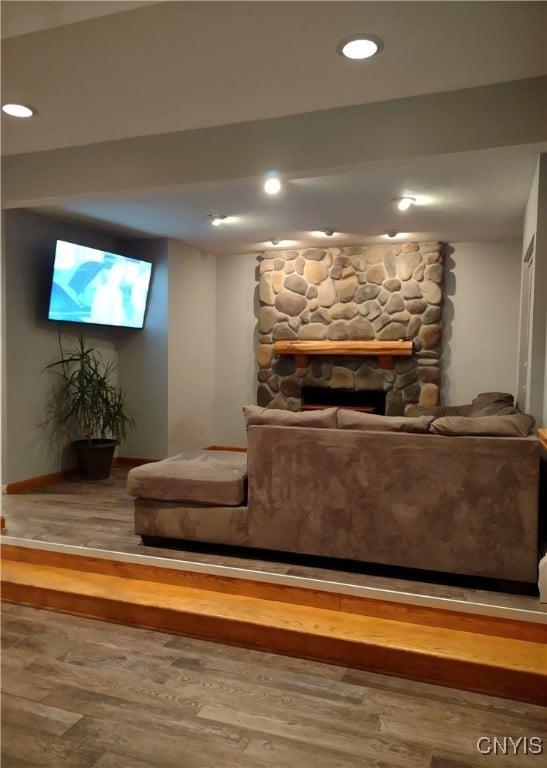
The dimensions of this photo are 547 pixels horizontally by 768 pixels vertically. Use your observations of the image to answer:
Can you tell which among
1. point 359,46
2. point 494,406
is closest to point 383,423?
point 494,406

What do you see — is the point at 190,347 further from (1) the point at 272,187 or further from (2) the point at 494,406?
(2) the point at 494,406

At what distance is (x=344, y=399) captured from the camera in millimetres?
6387

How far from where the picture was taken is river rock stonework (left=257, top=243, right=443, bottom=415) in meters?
5.89

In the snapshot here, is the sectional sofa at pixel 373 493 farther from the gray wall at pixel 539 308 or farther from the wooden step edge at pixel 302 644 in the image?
the wooden step edge at pixel 302 644

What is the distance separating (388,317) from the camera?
5.98 m

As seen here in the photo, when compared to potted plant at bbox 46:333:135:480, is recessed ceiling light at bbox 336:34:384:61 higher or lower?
higher

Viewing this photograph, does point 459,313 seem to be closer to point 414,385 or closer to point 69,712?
point 414,385

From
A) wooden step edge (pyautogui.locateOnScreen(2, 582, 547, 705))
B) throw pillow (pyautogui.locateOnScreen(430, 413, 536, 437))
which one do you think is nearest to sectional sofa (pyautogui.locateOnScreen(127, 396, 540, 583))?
throw pillow (pyautogui.locateOnScreen(430, 413, 536, 437))

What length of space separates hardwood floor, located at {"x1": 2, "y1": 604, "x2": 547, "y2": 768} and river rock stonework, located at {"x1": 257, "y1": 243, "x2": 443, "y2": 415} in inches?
162

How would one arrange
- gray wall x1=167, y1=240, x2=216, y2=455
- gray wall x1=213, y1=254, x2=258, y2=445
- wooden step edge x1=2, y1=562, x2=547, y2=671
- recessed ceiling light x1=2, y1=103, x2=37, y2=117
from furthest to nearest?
gray wall x1=213, y1=254, x2=258, y2=445 < gray wall x1=167, y1=240, x2=216, y2=455 < recessed ceiling light x1=2, y1=103, x2=37, y2=117 < wooden step edge x1=2, y1=562, x2=547, y2=671

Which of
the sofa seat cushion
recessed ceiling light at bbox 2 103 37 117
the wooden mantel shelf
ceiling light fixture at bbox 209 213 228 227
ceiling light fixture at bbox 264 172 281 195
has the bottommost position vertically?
the sofa seat cushion

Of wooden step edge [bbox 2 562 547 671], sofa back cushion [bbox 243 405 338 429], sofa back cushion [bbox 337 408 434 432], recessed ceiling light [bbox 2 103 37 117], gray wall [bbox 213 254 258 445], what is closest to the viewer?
wooden step edge [bbox 2 562 547 671]

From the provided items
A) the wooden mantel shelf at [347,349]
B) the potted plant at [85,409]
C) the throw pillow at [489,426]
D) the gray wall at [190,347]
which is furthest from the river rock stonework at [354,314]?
the throw pillow at [489,426]

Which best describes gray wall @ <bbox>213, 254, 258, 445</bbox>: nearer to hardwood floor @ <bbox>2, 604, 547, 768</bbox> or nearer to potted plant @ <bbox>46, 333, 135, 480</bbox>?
potted plant @ <bbox>46, 333, 135, 480</bbox>
